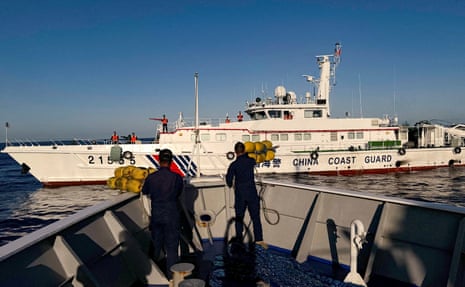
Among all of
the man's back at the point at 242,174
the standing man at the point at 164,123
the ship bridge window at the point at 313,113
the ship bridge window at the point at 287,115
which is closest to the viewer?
the man's back at the point at 242,174

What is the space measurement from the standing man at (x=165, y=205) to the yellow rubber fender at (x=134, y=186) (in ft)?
3.25

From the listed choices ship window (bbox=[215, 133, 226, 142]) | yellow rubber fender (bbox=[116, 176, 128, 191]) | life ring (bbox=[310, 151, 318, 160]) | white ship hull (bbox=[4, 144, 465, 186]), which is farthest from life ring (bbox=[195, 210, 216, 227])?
life ring (bbox=[310, 151, 318, 160])

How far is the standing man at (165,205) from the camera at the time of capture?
371 centimetres

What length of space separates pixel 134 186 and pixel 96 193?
1322 cm

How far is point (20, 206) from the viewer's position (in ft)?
49.0

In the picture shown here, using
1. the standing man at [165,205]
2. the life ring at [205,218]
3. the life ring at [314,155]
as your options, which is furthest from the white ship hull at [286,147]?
the standing man at [165,205]

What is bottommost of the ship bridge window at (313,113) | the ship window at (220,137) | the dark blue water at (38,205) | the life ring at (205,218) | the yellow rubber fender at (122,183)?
the dark blue water at (38,205)

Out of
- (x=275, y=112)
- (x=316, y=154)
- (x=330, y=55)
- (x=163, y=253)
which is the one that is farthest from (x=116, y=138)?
(x=330, y=55)

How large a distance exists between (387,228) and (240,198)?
2.11 m

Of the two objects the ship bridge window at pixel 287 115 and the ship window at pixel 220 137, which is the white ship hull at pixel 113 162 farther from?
the ship bridge window at pixel 287 115

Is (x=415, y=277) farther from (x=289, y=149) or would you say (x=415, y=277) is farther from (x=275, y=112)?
(x=275, y=112)

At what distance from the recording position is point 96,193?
16.4 m

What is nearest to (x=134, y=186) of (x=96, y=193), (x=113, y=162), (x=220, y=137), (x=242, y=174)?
(x=242, y=174)

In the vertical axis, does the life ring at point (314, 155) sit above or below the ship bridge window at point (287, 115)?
below
